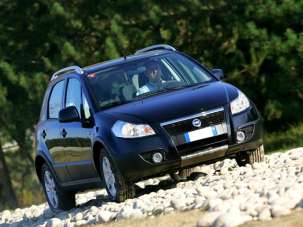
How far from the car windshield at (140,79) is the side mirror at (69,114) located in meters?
0.31

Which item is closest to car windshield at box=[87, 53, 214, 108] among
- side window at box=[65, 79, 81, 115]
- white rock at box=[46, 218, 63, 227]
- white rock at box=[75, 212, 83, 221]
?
side window at box=[65, 79, 81, 115]

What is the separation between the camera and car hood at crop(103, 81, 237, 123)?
11.4 meters

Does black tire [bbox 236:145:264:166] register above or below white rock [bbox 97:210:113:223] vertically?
below

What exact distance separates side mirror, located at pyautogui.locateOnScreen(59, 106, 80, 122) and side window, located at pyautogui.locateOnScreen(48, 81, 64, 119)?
3.36 ft

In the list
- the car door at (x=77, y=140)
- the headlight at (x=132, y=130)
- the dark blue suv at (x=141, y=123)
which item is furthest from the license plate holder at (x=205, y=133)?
the car door at (x=77, y=140)

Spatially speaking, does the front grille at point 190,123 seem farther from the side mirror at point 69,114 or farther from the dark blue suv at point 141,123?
the side mirror at point 69,114

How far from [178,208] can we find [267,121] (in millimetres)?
18035

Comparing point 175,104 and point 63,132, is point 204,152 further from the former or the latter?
point 63,132

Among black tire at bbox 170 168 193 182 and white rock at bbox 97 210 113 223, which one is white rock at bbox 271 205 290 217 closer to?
white rock at bbox 97 210 113 223

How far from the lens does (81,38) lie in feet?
95.0

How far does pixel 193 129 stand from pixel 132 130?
26.2 inches

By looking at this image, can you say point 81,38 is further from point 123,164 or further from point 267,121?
point 123,164

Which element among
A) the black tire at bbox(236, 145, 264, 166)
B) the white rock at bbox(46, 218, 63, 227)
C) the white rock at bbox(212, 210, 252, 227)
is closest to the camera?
the white rock at bbox(212, 210, 252, 227)

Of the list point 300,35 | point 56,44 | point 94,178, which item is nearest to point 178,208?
point 94,178
